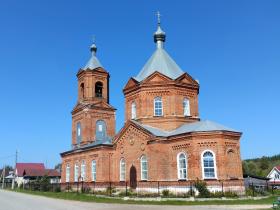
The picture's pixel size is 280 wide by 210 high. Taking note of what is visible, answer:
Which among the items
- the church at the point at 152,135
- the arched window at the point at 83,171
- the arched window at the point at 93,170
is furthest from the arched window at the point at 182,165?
the arched window at the point at 83,171

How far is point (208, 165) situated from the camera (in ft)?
77.5

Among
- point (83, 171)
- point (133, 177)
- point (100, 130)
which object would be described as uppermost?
point (100, 130)

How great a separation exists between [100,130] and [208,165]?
16758mm

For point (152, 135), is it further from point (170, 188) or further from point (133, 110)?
point (133, 110)

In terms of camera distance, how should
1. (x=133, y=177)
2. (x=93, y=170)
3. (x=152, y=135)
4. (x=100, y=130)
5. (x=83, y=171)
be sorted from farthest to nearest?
(x=100, y=130)
(x=83, y=171)
(x=93, y=170)
(x=133, y=177)
(x=152, y=135)

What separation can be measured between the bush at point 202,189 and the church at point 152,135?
4.25 feet

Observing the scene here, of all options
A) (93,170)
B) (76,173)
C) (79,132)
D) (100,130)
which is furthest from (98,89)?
(93,170)

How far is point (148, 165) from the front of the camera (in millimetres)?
25953

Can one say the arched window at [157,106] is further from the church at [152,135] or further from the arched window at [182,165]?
the arched window at [182,165]

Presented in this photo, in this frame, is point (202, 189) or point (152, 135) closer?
point (202, 189)

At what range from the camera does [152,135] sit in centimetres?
2605

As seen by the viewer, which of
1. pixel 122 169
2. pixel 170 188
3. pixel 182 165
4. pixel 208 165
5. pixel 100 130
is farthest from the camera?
pixel 100 130

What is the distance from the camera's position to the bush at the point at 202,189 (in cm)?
2122

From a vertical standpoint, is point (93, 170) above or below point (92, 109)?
below
